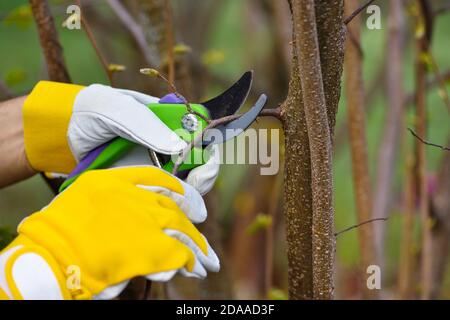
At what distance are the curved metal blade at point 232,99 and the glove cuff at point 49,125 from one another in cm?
16

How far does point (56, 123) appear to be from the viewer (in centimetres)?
79

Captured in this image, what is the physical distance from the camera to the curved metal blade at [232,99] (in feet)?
2.52

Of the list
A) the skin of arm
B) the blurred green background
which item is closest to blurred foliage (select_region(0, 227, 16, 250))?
the skin of arm

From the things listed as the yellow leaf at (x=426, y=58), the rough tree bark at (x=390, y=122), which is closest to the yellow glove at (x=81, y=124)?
the yellow leaf at (x=426, y=58)

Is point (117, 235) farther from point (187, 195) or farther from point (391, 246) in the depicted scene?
point (391, 246)

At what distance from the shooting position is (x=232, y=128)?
726 mm

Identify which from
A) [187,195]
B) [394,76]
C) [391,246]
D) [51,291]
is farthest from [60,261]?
[391,246]

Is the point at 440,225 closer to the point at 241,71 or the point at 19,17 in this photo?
the point at 19,17

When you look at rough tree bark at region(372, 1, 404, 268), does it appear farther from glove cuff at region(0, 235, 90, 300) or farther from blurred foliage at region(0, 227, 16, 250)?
glove cuff at region(0, 235, 90, 300)

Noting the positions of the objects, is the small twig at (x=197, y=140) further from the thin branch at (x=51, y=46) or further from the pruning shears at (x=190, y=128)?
the thin branch at (x=51, y=46)

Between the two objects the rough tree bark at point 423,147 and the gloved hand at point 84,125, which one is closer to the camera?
the gloved hand at point 84,125

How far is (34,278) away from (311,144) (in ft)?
0.93

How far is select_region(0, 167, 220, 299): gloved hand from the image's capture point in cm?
62

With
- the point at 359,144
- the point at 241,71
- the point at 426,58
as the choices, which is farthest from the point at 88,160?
the point at 241,71
